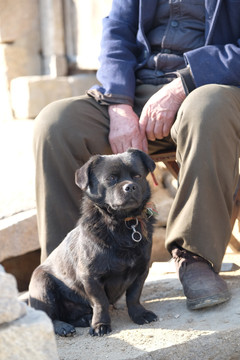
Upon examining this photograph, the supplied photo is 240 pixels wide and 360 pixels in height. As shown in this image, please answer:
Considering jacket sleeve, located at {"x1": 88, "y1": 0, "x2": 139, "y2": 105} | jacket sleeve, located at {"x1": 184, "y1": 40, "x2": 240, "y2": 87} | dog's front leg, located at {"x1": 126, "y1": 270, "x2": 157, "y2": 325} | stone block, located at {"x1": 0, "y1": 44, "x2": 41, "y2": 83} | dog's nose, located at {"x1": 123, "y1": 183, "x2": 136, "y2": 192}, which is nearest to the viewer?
dog's nose, located at {"x1": 123, "y1": 183, "x2": 136, "y2": 192}

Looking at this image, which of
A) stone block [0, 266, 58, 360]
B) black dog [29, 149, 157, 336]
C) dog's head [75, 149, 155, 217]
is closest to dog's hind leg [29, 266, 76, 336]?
black dog [29, 149, 157, 336]

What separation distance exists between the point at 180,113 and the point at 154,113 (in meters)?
0.23

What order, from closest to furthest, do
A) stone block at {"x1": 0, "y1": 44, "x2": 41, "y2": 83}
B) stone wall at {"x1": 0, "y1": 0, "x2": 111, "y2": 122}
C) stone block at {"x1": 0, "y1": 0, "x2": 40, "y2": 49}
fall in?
1. stone wall at {"x1": 0, "y1": 0, "x2": 111, "y2": 122}
2. stone block at {"x1": 0, "y1": 0, "x2": 40, "y2": 49}
3. stone block at {"x1": 0, "y1": 44, "x2": 41, "y2": 83}

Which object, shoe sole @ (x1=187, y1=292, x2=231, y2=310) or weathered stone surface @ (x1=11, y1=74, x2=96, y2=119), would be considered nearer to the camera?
shoe sole @ (x1=187, y1=292, x2=231, y2=310)

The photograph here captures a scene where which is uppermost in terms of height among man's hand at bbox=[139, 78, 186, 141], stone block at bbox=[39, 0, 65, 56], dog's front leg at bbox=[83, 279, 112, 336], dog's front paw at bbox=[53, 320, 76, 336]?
man's hand at bbox=[139, 78, 186, 141]

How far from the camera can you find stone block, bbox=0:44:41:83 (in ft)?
21.9

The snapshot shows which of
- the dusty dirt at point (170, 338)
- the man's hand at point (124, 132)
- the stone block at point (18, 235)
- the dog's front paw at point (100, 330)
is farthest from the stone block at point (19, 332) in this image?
the stone block at point (18, 235)

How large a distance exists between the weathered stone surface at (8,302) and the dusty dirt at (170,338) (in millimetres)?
606

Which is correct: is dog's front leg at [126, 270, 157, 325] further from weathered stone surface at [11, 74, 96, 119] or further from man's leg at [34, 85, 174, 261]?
weathered stone surface at [11, 74, 96, 119]

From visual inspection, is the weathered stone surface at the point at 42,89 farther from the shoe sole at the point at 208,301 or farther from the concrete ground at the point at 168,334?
the shoe sole at the point at 208,301

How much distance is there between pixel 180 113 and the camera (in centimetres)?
279

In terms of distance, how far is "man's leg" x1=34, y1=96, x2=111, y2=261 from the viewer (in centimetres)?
296

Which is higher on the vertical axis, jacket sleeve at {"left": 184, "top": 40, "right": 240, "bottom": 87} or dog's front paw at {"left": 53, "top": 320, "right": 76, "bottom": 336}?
jacket sleeve at {"left": 184, "top": 40, "right": 240, "bottom": 87}

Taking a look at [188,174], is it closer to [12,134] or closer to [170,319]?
[170,319]
